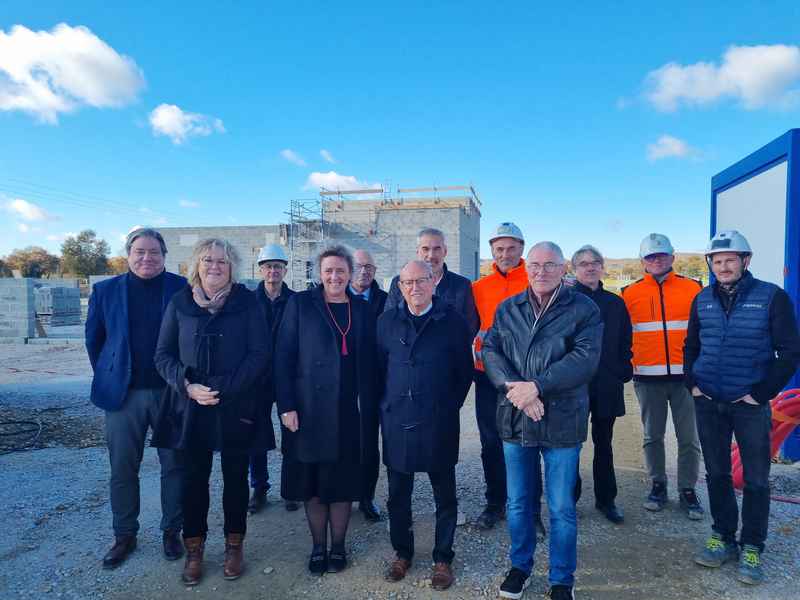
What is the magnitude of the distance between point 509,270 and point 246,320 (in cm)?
201

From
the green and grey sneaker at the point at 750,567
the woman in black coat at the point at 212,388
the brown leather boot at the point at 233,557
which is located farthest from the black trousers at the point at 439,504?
the green and grey sneaker at the point at 750,567

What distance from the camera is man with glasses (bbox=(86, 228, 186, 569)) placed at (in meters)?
3.45

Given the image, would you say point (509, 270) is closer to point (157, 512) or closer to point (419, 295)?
point (419, 295)

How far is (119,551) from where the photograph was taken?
342 cm

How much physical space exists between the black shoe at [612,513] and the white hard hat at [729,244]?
6.79 ft

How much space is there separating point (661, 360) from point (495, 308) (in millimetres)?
1450

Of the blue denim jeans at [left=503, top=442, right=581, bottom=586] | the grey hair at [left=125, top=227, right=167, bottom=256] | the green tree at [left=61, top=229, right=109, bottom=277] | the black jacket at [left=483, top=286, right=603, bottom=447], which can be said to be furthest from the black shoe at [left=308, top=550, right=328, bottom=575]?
the green tree at [left=61, top=229, right=109, bottom=277]

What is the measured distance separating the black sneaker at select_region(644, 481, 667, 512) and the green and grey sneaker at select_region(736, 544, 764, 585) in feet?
2.81

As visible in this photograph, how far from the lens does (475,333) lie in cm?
395

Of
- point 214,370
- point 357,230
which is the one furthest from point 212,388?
point 357,230

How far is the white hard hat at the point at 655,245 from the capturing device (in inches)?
160

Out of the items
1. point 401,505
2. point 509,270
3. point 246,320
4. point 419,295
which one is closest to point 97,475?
point 246,320

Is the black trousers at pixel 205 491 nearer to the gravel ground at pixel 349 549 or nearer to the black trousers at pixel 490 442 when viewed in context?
the gravel ground at pixel 349 549

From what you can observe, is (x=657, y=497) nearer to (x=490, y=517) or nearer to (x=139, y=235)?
(x=490, y=517)
